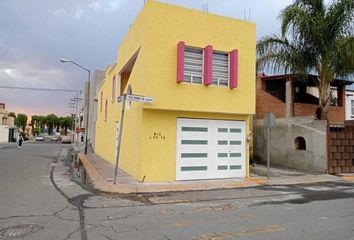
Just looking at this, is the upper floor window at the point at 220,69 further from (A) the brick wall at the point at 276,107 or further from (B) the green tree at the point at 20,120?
(B) the green tree at the point at 20,120

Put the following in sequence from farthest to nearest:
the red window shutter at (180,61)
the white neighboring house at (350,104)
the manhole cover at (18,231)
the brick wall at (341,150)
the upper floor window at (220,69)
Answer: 1. the white neighboring house at (350,104)
2. the brick wall at (341,150)
3. the upper floor window at (220,69)
4. the red window shutter at (180,61)
5. the manhole cover at (18,231)

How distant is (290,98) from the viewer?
2197 centimetres

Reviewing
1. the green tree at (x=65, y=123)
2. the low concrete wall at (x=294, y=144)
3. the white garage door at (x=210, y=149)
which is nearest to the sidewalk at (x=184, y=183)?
the white garage door at (x=210, y=149)

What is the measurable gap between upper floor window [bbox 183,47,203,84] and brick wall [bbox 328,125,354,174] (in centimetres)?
756

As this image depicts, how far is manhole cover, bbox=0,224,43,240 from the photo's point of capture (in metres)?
6.32

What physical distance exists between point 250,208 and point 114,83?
45.8 ft

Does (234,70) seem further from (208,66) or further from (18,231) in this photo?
(18,231)

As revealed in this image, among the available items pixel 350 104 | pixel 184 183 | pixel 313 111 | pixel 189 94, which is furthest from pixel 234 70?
pixel 350 104

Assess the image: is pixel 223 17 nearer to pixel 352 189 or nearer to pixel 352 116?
pixel 352 189

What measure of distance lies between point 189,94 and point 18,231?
27.1 feet

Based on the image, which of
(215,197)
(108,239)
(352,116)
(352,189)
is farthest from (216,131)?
(352,116)

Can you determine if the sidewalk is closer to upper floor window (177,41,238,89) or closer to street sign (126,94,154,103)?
street sign (126,94,154,103)

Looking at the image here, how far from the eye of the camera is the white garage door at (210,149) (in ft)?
44.8

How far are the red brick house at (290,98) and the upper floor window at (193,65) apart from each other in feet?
29.7
